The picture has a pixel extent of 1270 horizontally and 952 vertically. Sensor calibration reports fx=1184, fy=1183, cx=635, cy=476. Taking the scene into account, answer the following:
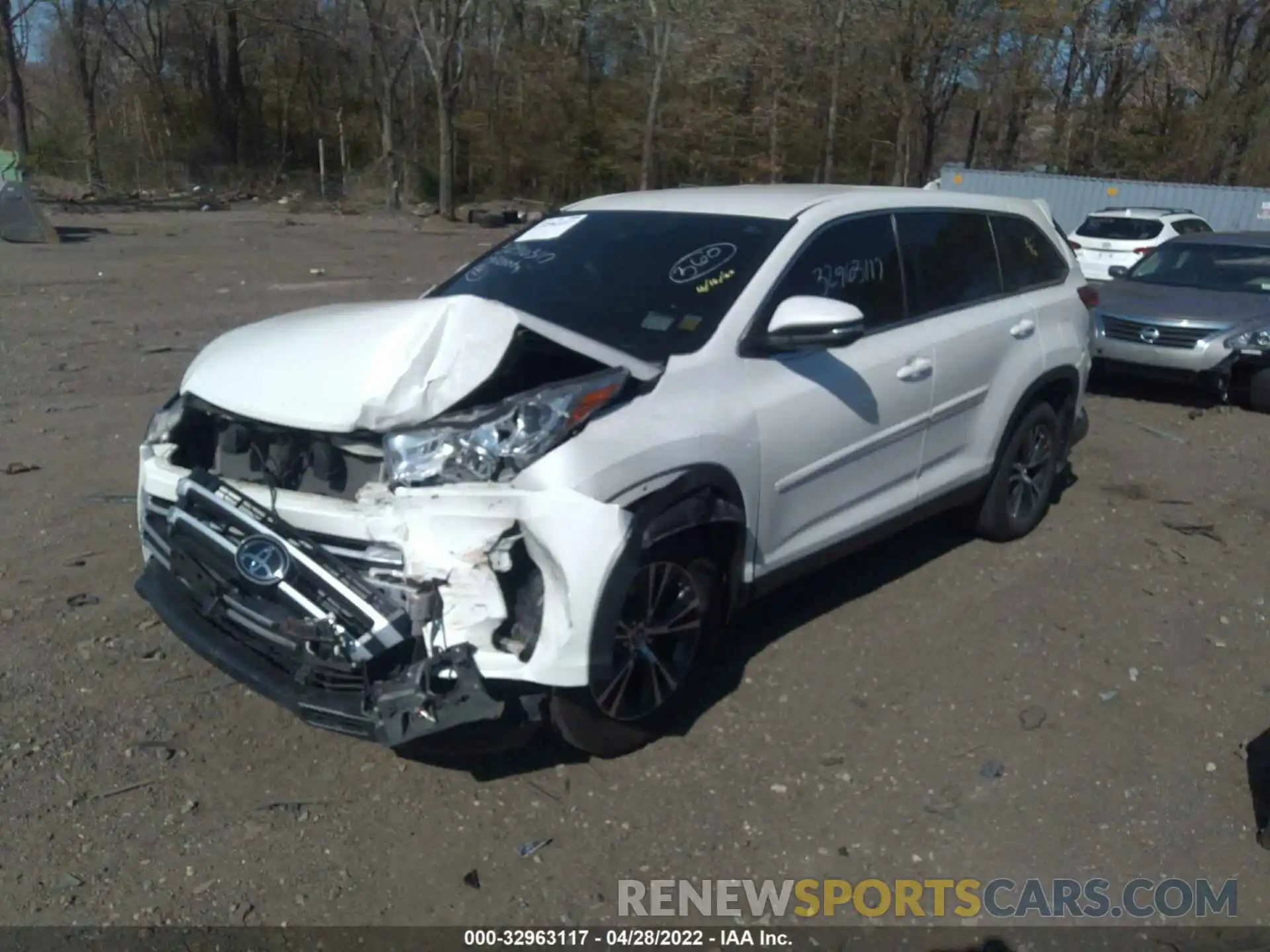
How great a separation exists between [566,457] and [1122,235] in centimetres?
1868

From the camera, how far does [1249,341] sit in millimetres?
9594

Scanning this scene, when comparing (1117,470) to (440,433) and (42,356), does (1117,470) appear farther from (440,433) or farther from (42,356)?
(42,356)

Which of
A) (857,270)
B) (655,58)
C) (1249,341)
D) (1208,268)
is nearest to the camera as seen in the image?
(857,270)

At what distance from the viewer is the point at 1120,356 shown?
10.1 m

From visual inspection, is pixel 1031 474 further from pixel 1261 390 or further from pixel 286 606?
pixel 1261 390

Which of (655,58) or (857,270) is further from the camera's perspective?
(655,58)

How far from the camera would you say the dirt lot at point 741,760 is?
3.40 metres

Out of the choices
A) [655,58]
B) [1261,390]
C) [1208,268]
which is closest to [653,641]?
[1261,390]

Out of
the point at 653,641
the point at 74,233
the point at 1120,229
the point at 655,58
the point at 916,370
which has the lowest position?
the point at 74,233

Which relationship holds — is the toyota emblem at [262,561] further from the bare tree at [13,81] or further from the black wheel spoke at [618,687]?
the bare tree at [13,81]

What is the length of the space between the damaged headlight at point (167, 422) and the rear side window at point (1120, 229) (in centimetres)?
1839

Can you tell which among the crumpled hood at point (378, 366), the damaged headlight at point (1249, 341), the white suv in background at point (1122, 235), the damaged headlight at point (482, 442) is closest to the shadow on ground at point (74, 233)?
the white suv in background at point (1122, 235)

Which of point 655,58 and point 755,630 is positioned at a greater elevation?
point 655,58

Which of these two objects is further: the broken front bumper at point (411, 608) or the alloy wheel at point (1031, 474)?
the alloy wheel at point (1031, 474)
